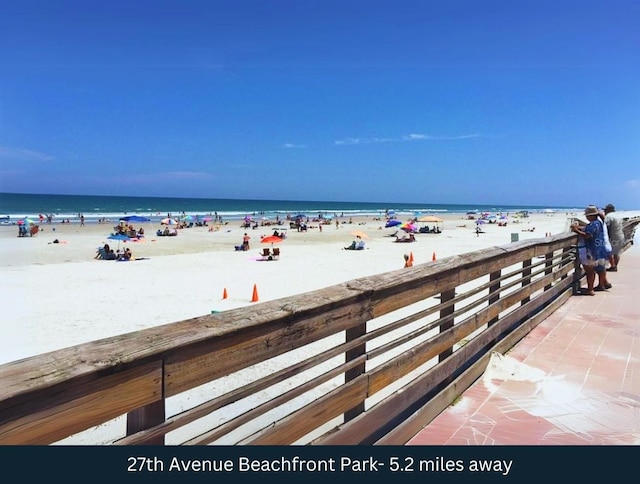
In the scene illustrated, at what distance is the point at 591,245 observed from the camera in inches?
342

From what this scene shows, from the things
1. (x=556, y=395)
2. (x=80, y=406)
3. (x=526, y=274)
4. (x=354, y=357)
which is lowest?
(x=556, y=395)

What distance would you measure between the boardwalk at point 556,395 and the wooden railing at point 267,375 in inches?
6.8

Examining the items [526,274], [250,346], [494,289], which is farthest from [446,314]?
[526,274]

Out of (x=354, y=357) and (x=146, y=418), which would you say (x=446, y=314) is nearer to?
(x=354, y=357)

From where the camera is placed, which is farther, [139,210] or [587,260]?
[139,210]

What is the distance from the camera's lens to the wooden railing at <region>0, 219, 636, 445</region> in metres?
1.51

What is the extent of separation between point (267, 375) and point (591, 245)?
7985mm

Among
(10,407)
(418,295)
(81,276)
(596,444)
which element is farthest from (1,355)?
Result: (81,276)

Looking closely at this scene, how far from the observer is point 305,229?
44250mm

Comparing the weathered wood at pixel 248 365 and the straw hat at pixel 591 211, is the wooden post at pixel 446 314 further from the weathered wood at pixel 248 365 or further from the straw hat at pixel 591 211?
the straw hat at pixel 591 211

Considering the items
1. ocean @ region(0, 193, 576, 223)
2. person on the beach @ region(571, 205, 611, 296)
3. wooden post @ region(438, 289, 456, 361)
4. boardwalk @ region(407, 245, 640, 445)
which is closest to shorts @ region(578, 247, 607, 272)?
person on the beach @ region(571, 205, 611, 296)

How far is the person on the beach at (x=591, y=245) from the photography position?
8.56 metres

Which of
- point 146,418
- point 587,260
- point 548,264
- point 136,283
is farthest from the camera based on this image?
point 136,283

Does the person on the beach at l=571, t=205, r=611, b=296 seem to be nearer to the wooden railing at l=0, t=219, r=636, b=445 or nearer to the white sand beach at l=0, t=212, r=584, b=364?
the wooden railing at l=0, t=219, r=636, b=445
